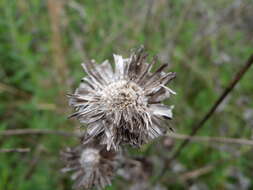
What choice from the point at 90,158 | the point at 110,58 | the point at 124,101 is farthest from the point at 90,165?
the point at 110,58

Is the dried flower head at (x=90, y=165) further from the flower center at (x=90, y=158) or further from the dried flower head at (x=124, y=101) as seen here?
the dried flower head at (x=124, y=101)

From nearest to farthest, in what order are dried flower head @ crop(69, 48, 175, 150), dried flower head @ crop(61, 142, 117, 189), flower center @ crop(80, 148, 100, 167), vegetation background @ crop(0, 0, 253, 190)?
dried flower head @ crop(69, 48, 175, 150), dried flower head @ crop(61, 142, 117, 189), flower center @ crop(80, 148, 100, 167), vegetation background @ crop(0, 0, 253, 190)

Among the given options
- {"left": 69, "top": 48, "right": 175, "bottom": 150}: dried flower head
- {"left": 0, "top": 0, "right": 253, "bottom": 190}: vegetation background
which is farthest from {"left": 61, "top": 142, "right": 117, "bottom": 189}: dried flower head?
{"left": 0, "top": 0, "right": 253, "bottom": 190}: vegetation background

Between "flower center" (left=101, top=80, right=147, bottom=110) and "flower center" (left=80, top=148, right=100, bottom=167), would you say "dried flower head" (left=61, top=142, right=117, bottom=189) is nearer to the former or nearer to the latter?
"flower center" (left=80, top=148, right=100, bottom=167)

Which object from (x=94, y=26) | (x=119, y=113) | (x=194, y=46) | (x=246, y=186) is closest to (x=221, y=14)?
(x=194, y=46)

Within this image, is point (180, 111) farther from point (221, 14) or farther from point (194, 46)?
point (221, 14)
